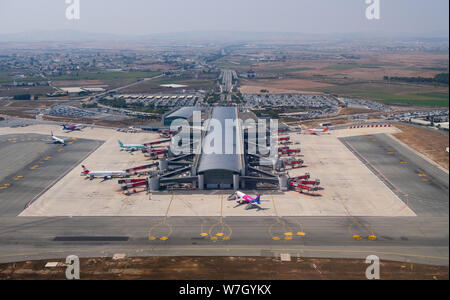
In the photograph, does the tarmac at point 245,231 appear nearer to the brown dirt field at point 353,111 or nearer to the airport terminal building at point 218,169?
the airport terminal building at point 218,169

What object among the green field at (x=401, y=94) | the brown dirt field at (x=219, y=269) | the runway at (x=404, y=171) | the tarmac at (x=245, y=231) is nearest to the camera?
the brown dirt field at (x=219, y=269)

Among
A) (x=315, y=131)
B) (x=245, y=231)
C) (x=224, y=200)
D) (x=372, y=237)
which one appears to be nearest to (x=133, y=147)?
(x=224, y=200)

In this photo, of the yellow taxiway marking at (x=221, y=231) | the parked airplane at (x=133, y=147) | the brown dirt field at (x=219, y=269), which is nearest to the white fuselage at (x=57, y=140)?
the parked airplane at (x=133, y=147)

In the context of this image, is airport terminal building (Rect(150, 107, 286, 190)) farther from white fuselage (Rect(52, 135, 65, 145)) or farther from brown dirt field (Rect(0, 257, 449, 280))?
white fuselage (Rect(52, 135, 65, 145))

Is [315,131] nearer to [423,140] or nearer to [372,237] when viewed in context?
[423,140]

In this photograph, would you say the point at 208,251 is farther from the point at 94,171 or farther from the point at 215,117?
the point at 215,117

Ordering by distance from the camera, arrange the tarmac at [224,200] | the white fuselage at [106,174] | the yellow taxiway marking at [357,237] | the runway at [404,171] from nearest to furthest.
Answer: the yellow taxiway marking at [357,237] → the tarmac at [224,200] → the runway at [404,171] → the white fuselage at [106,174]
